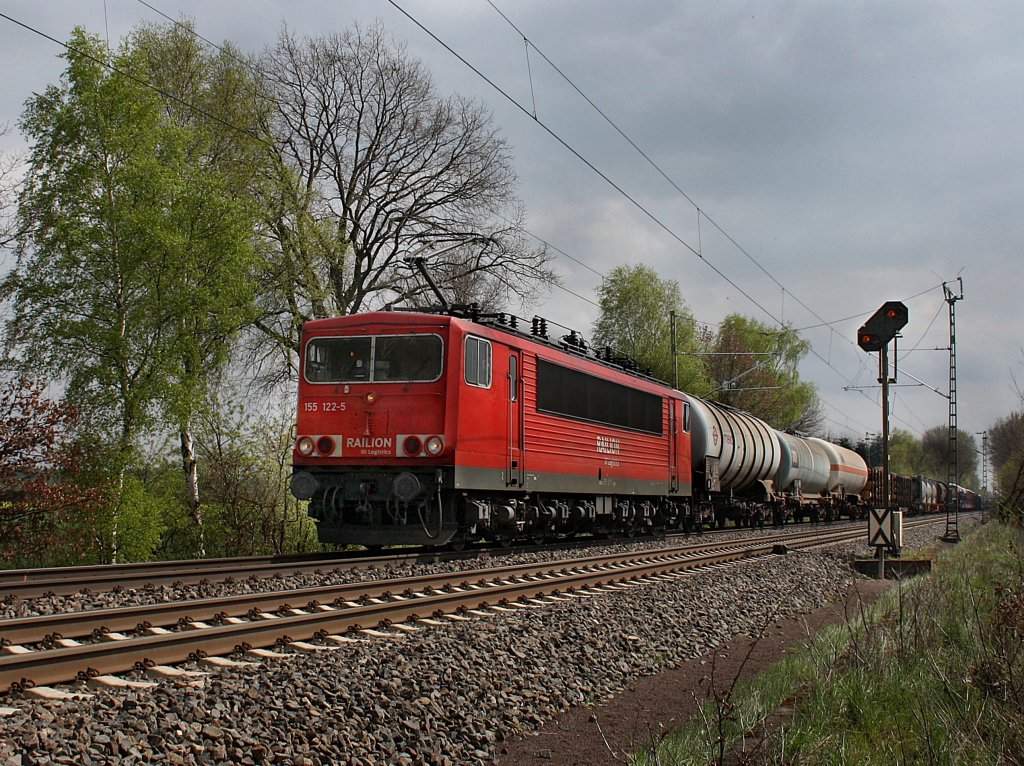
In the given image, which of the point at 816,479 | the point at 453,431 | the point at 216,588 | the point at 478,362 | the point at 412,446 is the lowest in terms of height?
the point at 216,588

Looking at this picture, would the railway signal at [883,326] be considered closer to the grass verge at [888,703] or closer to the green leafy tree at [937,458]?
the grass verge at [888,703]

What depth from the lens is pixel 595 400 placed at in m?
17.4

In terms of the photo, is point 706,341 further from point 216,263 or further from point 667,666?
point 667,666

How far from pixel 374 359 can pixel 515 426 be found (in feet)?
8.06

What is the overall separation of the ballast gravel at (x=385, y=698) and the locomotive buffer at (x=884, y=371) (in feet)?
20.9

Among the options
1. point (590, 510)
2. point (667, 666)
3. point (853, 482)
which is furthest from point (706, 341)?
point (667, 666)

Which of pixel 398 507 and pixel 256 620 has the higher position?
pixel 398 507

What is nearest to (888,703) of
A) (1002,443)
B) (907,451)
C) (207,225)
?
(207,225)

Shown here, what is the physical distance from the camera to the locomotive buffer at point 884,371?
14.2m

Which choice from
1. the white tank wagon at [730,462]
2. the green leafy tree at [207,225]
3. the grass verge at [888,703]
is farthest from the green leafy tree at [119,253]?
the grass verge at [888,703]

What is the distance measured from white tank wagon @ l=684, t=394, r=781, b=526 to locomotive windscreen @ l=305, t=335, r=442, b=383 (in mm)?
11604

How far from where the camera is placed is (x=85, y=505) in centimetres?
1623

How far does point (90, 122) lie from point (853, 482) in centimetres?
3227

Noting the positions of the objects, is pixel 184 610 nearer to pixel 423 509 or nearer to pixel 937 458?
pixel 423 509
